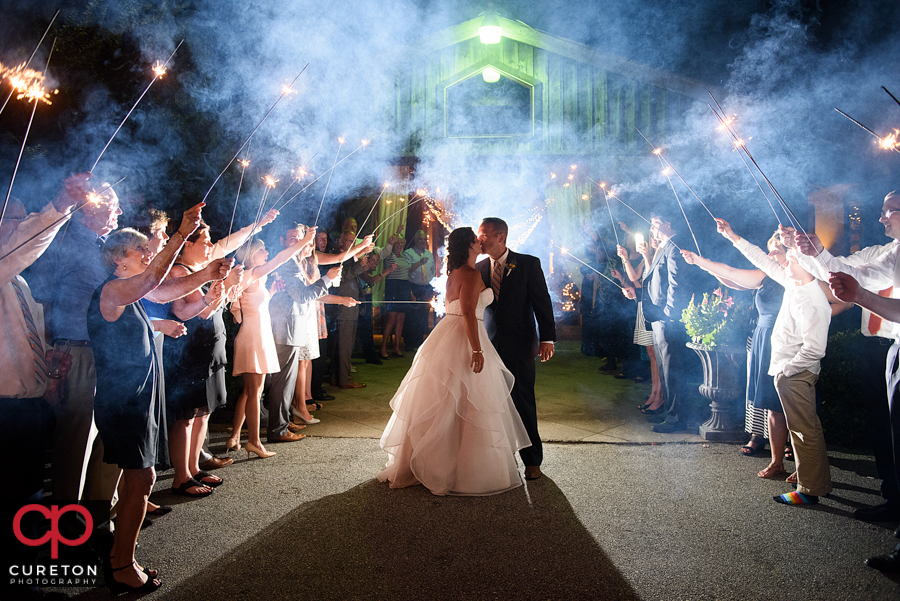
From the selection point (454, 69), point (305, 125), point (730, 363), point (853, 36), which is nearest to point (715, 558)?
point (730, 363)

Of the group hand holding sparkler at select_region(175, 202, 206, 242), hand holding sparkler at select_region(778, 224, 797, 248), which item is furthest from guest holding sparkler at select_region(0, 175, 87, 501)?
hand holding sparkler at select_region(778, 224, 797, 248)

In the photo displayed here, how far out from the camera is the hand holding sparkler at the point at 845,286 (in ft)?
8.61

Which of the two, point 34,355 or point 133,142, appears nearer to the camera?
point 34,355

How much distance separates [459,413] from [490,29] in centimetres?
929

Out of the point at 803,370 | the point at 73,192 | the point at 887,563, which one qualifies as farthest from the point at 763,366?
the point at 73,192

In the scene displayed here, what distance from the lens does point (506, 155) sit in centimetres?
1100

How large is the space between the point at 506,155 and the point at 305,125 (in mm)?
4346

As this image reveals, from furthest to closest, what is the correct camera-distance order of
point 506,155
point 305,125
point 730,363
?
point 506,155, point 305,125, point 730,363

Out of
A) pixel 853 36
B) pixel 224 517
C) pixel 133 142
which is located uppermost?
pixel 853 36

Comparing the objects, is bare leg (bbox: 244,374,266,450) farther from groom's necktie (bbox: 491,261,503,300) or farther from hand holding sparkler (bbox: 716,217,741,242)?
hand holding sparkler (bbox: 716,217,741,242)

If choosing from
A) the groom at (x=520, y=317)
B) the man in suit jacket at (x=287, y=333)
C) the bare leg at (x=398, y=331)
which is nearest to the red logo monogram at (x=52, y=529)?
the man in suit jacket at (x=287, y=333)

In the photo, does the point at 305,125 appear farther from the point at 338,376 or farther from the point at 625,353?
the point at 625,353

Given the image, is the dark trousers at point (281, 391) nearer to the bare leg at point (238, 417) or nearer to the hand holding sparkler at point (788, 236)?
the bare leg at point (238, 417)

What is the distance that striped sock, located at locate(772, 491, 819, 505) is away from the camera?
129 inches
